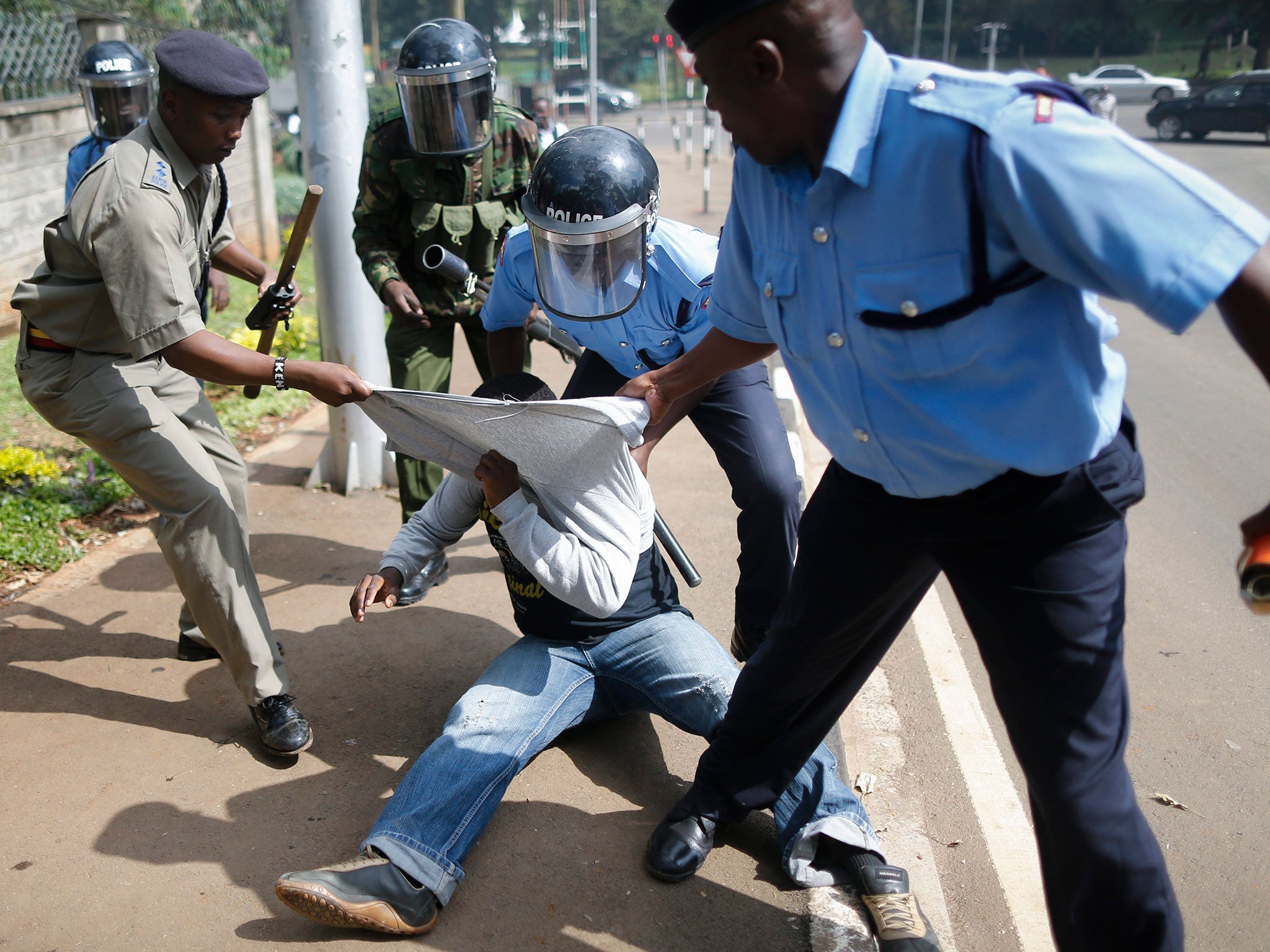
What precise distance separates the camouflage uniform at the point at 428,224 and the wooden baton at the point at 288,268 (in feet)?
2.22

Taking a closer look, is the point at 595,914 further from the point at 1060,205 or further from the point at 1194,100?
the point at 1194,100

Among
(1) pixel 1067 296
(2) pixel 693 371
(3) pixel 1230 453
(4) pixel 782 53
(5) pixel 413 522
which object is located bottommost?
(3) pixel 1230 453

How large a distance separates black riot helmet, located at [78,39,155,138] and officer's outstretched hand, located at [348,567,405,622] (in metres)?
3.45

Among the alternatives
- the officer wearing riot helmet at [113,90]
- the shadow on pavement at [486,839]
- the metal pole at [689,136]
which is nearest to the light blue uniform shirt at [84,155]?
the officer wearing riot helmet at [113,90]

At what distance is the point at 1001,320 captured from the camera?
1.61m

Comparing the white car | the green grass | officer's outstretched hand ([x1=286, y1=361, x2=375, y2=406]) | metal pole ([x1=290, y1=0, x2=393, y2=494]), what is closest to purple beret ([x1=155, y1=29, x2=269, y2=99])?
officer's outstretched hand ([x1=286, y1=361, x2=375, y2=406])

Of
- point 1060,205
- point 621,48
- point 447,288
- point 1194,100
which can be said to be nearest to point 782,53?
point 1060,205

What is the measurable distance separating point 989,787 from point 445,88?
2.89 m

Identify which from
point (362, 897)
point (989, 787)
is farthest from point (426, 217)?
point (989, 787)

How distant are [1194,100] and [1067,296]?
80.3 ft

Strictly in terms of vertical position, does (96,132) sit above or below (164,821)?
above

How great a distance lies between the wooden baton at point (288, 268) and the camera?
3084mm

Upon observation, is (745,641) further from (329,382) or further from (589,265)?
(329,382)

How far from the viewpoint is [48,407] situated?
3.04 metres
